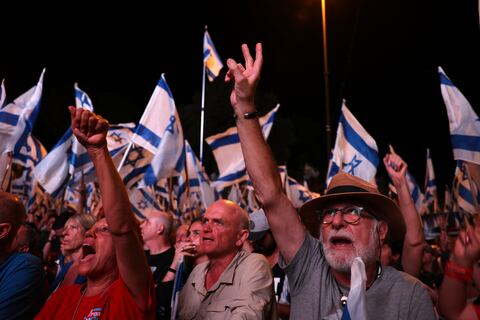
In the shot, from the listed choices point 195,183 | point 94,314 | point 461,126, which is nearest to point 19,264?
point 94,314

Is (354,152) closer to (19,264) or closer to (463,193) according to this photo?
(463,193)

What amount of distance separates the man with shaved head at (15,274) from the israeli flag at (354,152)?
6.64 meters

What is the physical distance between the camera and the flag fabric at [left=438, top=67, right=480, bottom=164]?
8.54 metres

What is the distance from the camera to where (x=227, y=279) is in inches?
167

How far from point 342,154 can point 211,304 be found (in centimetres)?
676

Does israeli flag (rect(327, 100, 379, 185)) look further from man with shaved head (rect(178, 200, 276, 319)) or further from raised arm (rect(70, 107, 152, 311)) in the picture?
raised arm (rect(70, 107, 152, 311))

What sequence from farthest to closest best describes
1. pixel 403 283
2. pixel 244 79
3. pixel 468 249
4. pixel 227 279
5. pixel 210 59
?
pixel 210 59, pixel 227 279, pixel 244 79, pixel 403 283, pixel 468 249

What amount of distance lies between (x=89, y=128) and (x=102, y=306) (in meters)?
1.06

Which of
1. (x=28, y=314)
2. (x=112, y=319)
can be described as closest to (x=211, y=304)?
(x=112, y=319)

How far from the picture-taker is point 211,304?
410cm

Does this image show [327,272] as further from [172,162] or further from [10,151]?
[172,162]

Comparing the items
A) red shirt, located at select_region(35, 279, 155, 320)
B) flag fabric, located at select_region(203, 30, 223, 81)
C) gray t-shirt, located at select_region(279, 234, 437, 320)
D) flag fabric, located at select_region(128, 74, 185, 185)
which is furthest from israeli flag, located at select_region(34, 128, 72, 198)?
gray t-shirt, located at select_region(279, 234, 437, 320)

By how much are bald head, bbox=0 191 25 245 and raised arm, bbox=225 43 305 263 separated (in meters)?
1.87

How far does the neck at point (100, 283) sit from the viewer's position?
146 inches
